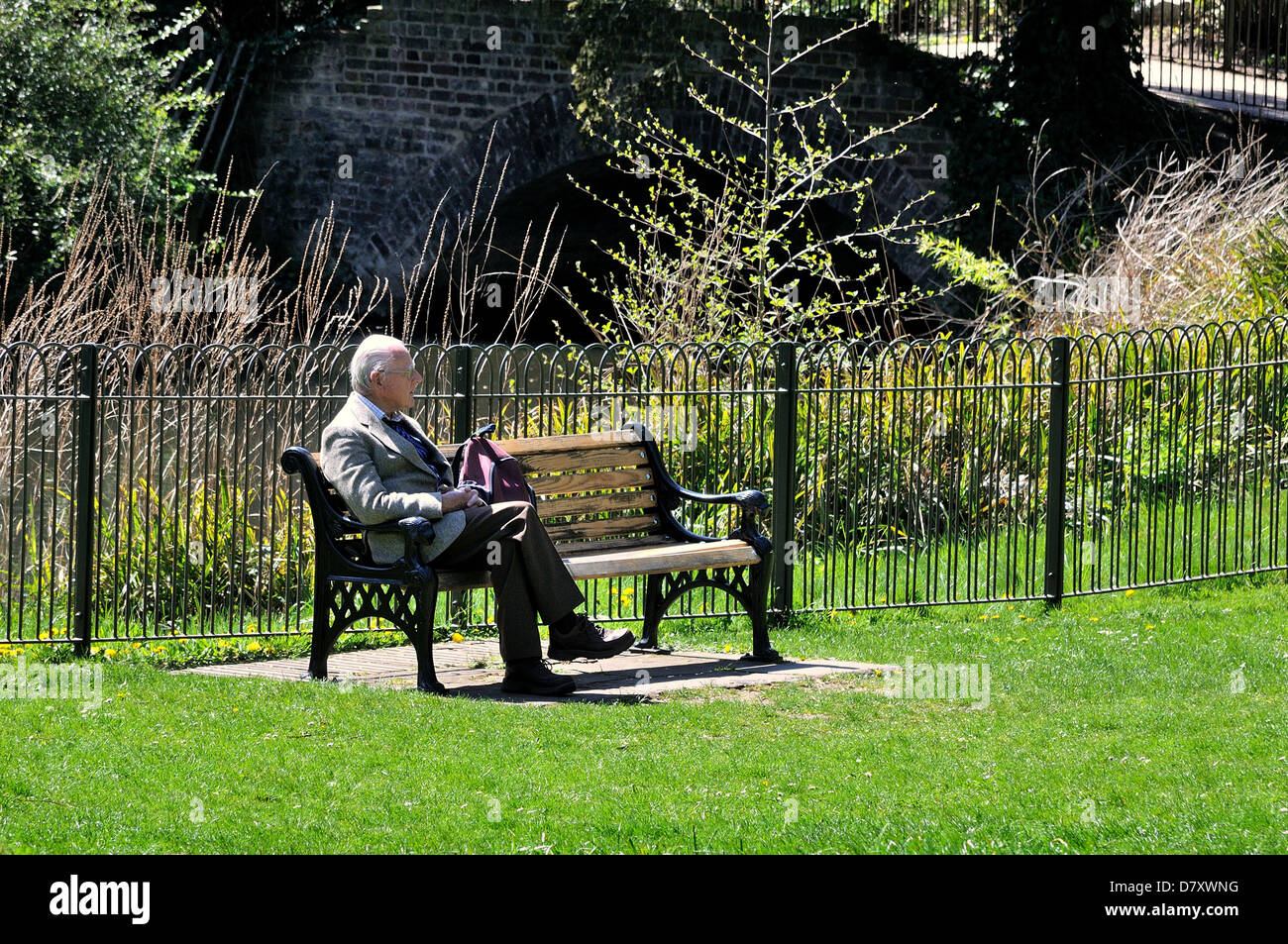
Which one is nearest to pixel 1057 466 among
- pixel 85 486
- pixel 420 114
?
pixel 85 486

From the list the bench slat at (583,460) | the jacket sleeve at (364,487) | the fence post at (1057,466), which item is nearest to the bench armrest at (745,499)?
the bench slat at (583,460)

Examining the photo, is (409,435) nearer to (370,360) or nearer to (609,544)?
(370,360)

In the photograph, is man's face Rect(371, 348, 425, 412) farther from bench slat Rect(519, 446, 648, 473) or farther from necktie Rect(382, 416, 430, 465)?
bench slat Rect(519, 446, 648, 473)

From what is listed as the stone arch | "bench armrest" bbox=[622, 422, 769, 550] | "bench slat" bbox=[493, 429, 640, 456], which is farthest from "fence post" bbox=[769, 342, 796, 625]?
the stone arch

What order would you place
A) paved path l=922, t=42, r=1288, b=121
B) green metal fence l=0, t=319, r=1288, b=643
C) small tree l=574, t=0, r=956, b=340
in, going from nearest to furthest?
green metal fence l=0, t=319, r=1288, b=643 → small tree l=574, t=0, r=956, b=340 → paved path l=922, t=42, r=1288, b=121

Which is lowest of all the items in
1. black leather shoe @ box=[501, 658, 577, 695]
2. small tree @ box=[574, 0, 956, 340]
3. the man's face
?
black leather shoe @ box=[501, 658, 577, 695]

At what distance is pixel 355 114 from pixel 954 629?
12.7m

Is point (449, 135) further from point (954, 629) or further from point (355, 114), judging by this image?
point (954, 629)

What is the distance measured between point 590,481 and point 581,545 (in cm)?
29

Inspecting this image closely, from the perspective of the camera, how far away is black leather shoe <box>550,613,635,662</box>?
6688mm

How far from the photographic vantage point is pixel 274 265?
19062 mm

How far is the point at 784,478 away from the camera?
837cm

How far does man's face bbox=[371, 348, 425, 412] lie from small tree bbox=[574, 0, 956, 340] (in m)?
4.42

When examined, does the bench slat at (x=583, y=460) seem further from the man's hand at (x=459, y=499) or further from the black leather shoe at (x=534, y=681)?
the black leather shoe at (x=534, y=681)
